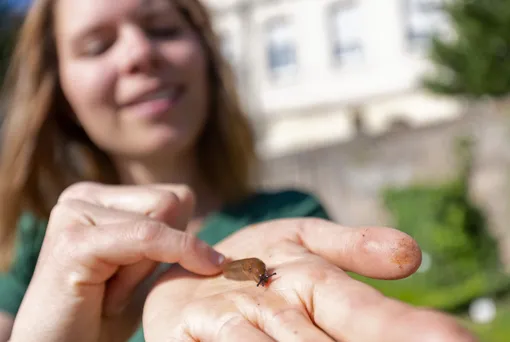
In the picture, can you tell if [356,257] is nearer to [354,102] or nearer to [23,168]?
[23,168]

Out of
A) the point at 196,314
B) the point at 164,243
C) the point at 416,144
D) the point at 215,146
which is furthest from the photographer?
the point at 416,144

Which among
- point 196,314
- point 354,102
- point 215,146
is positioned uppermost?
point 196,314

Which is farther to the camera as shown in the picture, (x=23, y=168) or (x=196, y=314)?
(x=23, y=168)

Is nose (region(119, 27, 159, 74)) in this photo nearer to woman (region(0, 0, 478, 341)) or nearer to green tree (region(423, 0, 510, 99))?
woman (region(0, 0, 478, 341))

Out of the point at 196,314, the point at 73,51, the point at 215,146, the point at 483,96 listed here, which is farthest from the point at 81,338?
the point at 483,96

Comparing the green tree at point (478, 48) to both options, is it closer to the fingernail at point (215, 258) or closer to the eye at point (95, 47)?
the eye at point (95, 47)

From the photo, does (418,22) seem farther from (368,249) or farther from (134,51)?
(368,249)

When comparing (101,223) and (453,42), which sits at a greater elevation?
(101,223)
